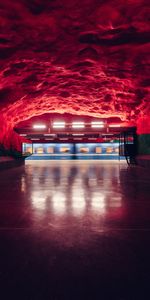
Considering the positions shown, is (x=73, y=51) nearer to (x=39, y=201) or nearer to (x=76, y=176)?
(x=76, y=176)

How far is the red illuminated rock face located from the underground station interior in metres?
0.03

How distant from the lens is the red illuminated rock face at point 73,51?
226 inches

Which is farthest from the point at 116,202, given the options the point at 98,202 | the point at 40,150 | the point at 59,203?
the point at 40,150

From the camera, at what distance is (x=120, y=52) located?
7.72 m

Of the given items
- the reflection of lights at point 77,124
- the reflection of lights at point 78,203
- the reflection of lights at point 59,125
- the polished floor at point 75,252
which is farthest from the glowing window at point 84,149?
the polished floor at point 75,252

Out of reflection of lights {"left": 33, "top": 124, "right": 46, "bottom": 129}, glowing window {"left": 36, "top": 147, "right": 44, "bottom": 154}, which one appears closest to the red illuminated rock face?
reflection of lights {"left": 33, "top": 124, "right": 46, "bottom": 129}

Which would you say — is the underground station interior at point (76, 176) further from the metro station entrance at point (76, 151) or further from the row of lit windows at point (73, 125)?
the metro station entrance at point (76, 151)

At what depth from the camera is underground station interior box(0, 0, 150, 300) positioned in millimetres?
1603

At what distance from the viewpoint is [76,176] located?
864 cm

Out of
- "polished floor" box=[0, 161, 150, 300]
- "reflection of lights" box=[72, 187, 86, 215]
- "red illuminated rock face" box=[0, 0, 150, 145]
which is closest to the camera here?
"polished floor" box=[0, 161, 150, 300]

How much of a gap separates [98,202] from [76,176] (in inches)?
185

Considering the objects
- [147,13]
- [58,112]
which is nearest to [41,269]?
[147,13]

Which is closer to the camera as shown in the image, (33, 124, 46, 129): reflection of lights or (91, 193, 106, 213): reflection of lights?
(91, 193, 106, 213): reflection of lights

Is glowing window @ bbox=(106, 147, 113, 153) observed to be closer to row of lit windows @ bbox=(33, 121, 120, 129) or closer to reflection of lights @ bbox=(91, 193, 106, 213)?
row of lit windows @ bbox=(33, 121, 120, 129)
